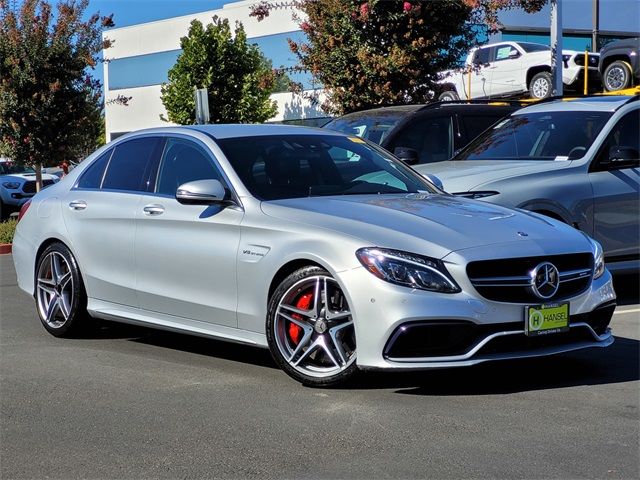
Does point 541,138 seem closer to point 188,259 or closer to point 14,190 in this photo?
point 188,259

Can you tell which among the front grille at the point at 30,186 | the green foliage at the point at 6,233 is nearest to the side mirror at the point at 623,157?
the green foliage at the point at 6,233

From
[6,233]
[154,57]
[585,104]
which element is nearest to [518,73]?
[6,233]

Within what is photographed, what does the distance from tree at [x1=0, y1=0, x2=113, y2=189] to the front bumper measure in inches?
611

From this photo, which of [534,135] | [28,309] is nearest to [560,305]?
[534,135]

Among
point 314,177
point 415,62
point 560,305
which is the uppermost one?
point 415,62

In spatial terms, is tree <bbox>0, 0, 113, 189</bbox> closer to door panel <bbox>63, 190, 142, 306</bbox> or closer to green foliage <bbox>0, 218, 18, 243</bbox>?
green foliage <bbox>0, 218, 18, 243</bbox>

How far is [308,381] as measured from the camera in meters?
5.99

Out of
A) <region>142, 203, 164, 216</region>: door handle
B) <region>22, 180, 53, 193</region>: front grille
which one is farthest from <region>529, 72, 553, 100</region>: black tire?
<region>142, 203, 164, 216</region>: door handle

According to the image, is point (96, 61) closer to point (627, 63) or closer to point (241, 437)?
point (627, 63)

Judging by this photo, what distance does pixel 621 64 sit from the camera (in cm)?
2155

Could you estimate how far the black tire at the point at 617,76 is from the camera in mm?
21422

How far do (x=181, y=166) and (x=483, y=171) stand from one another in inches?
121

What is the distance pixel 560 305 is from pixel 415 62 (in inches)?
461

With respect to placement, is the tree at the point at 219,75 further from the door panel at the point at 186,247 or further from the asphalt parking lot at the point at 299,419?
the asphalt parking lot at the point at 299,419
